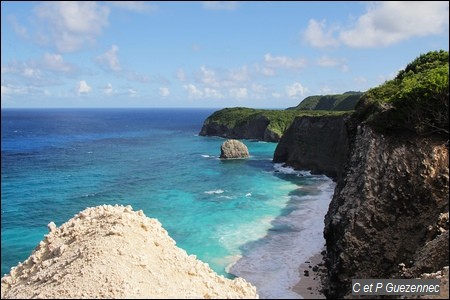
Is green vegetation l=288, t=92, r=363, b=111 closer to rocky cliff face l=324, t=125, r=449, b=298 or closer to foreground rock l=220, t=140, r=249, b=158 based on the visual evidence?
foreground rock l=220, t=140, r=249, b=158

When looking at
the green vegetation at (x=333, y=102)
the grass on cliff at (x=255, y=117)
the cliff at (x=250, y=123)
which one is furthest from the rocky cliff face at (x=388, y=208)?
the green vegetation at (x=333, y=102)

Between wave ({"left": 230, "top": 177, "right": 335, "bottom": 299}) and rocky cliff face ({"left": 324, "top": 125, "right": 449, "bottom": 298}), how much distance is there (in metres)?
4.21

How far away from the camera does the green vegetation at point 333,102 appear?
140625 millimetres

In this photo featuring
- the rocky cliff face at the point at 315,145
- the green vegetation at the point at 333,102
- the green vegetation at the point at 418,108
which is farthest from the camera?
the green vegetation at the point at 333,102

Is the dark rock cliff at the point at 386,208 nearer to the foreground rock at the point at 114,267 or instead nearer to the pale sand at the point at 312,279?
the pale sand at the point at 312,279

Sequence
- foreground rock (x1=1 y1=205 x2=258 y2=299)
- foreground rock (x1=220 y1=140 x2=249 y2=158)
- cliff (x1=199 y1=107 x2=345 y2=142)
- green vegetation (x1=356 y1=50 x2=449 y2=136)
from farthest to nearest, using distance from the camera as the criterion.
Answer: cliff (x1=199 y1=107 x2=345 y2=142)
foreground rock (x1=220 y1=140 x2=249 y2=158)
green vegetation (x1=356 y1=50 x2=449 y2=136)
foreground rock (x1=1 y1=205 x2=258 y2=299)

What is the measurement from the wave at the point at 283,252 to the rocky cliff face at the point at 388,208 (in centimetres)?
421

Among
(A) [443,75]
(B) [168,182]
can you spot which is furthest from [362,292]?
(B) [168,182]

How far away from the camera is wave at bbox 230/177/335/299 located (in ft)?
93.6

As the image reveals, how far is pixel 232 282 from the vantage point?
51.5ft

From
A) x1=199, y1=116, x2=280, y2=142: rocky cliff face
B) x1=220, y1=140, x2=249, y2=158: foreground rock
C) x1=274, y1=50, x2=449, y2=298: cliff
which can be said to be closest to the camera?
x1=274, y1=50, x2=449, y2=298: cliff

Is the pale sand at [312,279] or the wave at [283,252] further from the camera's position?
the wave at [283,252]

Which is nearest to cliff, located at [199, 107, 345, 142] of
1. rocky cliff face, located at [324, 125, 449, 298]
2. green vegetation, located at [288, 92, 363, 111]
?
green vegetation, located at [288, 92, 363, 111]

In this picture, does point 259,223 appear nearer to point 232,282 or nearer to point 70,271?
point 232,282
